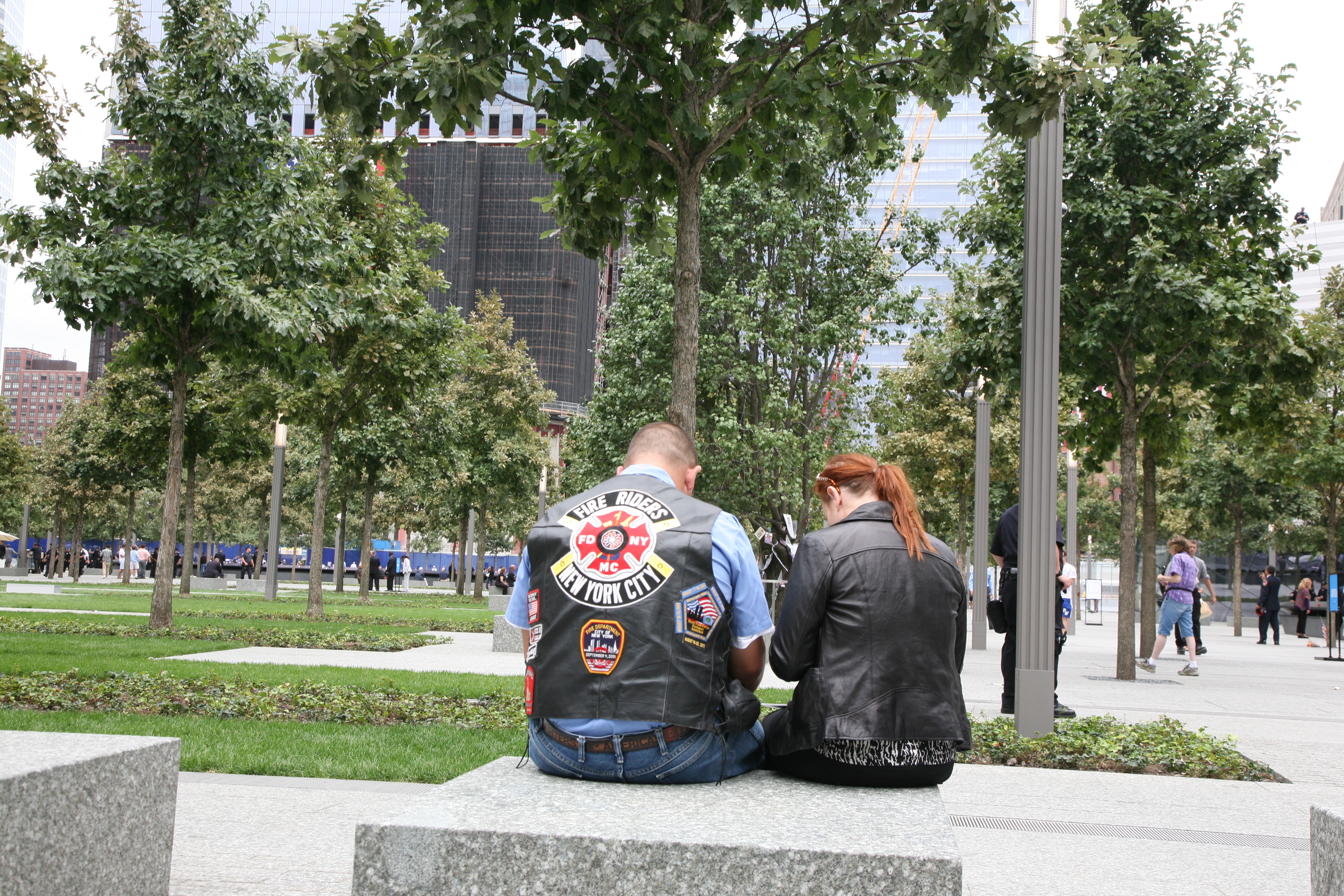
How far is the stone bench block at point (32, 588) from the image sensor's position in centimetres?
2830

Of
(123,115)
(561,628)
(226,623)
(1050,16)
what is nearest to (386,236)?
(123,115)

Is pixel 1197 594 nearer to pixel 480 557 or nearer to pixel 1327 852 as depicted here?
pixel 1327 852

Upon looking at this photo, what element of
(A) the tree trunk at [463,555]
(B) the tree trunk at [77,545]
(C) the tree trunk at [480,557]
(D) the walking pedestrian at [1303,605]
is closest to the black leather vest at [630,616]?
(C) the tree trunk at [480,557]

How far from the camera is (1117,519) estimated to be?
51188 millimetres

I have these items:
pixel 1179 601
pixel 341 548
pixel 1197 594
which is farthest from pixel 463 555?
pixel 1179 601

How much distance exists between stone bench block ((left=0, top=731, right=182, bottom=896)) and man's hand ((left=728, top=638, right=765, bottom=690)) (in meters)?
1.79

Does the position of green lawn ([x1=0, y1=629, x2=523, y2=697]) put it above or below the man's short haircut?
below

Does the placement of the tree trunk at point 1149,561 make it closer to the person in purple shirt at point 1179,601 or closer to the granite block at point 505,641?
the person in purple shirt at point 1179,601

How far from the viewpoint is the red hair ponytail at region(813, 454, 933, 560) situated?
3.50m

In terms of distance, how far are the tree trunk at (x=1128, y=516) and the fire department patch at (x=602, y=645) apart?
1199 cm

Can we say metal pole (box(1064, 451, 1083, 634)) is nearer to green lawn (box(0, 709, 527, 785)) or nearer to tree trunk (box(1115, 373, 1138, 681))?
tree trunk (box(1115, 373, 1138, 681))

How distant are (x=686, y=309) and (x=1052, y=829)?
3.69m

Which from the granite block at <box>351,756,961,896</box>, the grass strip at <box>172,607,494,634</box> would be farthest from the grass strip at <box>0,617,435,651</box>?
the granite block at <box>351,756,961,896</box>

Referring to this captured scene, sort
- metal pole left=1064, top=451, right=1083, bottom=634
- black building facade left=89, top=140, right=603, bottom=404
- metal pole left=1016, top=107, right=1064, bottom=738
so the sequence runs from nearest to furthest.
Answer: metal pole left=1016, top=107, right=1064, bottom=738 → metal pole left=1064, top=451, right=1083, bottom=634 → black building facade left=89, top=140, right=603, bottom=404
